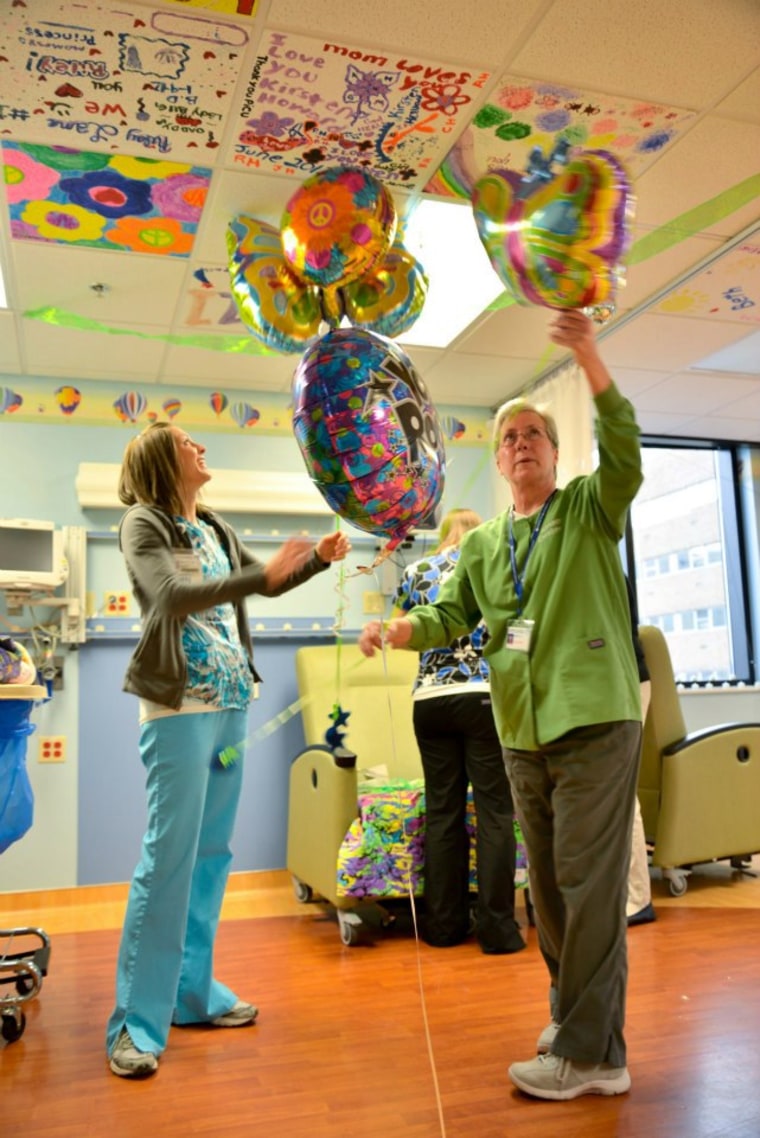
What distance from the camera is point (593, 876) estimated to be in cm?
166

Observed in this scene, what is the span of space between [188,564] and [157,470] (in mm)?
245

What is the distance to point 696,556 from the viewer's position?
527 centimetres

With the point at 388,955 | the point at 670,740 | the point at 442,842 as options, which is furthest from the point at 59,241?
the point at 670,740

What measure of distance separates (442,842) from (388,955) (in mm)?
365

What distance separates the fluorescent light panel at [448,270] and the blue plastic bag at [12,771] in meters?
1.51

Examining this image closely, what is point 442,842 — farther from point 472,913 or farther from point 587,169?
point 587,169

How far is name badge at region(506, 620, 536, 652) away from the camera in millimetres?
1756

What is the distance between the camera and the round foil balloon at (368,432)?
1539 mm

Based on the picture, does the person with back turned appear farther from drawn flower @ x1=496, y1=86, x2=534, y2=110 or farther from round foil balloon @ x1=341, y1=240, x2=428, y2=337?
drawn flower @ x1=496, y1=86, x2=534, y2=110

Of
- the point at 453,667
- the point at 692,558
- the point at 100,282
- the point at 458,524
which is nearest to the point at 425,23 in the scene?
the point at 458,524

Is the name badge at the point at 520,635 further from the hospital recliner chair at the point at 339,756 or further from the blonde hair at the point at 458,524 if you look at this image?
the hospital recliner chair at the point at 339,756

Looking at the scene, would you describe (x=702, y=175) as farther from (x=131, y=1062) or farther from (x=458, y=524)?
(x=131, y=1062)

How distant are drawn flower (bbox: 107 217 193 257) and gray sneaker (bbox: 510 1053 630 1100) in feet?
7.53

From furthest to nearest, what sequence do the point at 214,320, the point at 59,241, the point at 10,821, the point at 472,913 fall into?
the point at 214,320 < the point at 472,913 < the point at 59,241 < the point at 10,821
